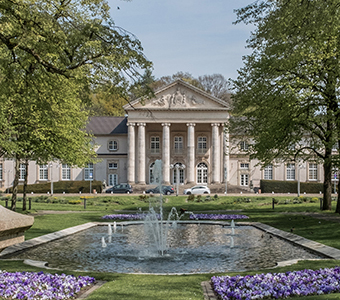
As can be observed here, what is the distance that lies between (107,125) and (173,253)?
5579 centimetres

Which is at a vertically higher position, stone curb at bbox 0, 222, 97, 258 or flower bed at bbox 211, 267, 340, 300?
flower bed at bbox 211, 267, 340, 300

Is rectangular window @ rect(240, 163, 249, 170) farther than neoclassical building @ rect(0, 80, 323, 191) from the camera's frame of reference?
Yes

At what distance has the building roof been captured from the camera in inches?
2628

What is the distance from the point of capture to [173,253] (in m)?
13.2

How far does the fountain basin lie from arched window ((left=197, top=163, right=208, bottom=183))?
46778mm

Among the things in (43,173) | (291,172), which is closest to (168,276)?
(291,172)

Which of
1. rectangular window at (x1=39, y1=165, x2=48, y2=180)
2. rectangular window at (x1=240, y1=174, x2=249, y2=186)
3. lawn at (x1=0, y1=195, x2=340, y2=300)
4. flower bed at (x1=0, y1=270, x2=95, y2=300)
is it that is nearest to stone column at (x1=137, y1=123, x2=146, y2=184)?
rectangular window at (x1=39, y1=165, x2=48, y2=180)

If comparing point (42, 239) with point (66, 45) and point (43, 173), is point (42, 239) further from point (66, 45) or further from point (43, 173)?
point (43, 173)

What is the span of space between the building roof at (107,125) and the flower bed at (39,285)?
5859cm

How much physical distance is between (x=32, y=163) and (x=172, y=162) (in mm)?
21347

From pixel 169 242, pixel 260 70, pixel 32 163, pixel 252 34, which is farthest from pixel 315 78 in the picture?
pixel 32 163

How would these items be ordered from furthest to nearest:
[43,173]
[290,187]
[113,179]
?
1. [113,179]
2. [43,173]
3. [290,187]

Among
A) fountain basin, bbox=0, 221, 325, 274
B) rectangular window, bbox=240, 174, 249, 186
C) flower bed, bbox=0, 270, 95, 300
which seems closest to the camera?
flower bed, bbox=0, 270, 95, 300

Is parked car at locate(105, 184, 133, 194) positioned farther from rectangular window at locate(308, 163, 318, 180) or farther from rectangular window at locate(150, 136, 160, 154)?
rectangular window at locate(308, 163, 318, 180)
